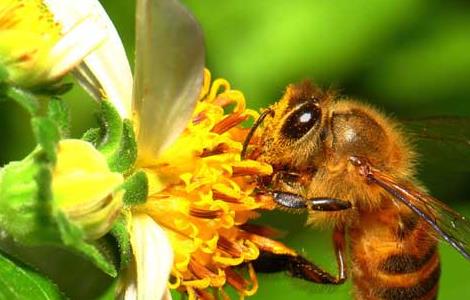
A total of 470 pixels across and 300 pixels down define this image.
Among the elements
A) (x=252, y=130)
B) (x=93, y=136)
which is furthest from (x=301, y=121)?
(x=93, y=136)

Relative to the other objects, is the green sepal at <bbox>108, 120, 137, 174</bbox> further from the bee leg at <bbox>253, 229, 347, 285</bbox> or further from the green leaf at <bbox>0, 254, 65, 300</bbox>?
the bee leg at <bbox>253, 229, 347, 285</bbox>

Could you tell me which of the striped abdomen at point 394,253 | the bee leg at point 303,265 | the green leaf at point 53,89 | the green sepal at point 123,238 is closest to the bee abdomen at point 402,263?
the striped abdomen at point 394,253

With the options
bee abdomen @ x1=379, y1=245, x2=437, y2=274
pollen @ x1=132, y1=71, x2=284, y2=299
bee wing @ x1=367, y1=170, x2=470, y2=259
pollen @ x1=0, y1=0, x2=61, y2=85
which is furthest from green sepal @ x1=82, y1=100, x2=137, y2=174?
bee abdomen @ x1=379, y1=245, x2=437, y2=274

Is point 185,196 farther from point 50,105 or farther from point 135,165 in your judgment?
point 50,105

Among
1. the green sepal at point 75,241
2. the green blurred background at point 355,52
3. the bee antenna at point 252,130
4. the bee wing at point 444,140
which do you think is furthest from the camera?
the green blurred background at point 355,52

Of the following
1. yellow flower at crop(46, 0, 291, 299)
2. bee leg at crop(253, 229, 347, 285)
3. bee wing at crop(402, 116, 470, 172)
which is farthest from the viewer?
bee wing at crop(402, 116, 470, 172)

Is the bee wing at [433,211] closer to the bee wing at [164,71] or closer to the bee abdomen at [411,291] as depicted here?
the bee abdomen at [411,291]

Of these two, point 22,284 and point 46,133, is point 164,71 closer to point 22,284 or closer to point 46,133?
point 46,133
